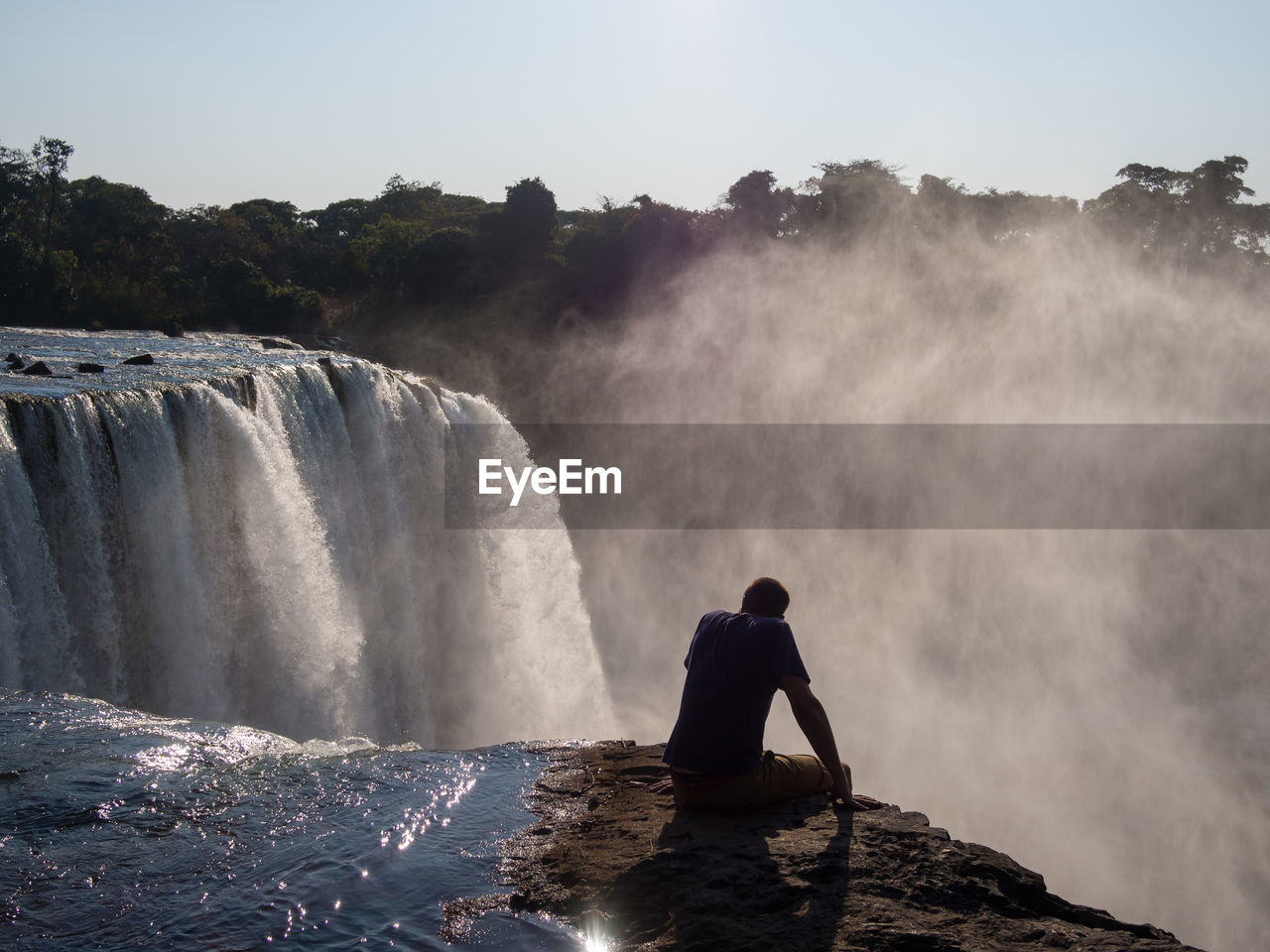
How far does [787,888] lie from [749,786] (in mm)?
654

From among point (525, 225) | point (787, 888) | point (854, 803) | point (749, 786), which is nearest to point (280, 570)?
point (749, 786)

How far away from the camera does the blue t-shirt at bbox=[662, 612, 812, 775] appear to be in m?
4.00

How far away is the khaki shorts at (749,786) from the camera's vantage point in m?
4.16

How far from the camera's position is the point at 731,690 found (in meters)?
4.03

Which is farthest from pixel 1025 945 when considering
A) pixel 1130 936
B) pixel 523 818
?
pixel 523 818

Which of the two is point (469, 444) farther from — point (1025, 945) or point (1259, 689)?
point (1259, 689)

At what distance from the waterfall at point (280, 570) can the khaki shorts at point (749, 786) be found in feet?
21.6

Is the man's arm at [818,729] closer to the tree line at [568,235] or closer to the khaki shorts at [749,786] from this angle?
the khaki shorts at [749,786]

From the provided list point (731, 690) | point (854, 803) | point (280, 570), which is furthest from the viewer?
point (280, 570)

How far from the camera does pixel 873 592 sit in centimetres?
2220

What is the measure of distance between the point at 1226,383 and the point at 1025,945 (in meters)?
27.1

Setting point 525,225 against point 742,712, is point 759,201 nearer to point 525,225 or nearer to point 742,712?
point 525,225

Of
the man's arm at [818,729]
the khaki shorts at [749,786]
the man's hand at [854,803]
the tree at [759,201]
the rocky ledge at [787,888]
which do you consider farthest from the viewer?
the tree at [759,201]

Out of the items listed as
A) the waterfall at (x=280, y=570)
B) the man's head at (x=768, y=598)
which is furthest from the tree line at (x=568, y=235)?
the man's head at (x=768, y=598)
